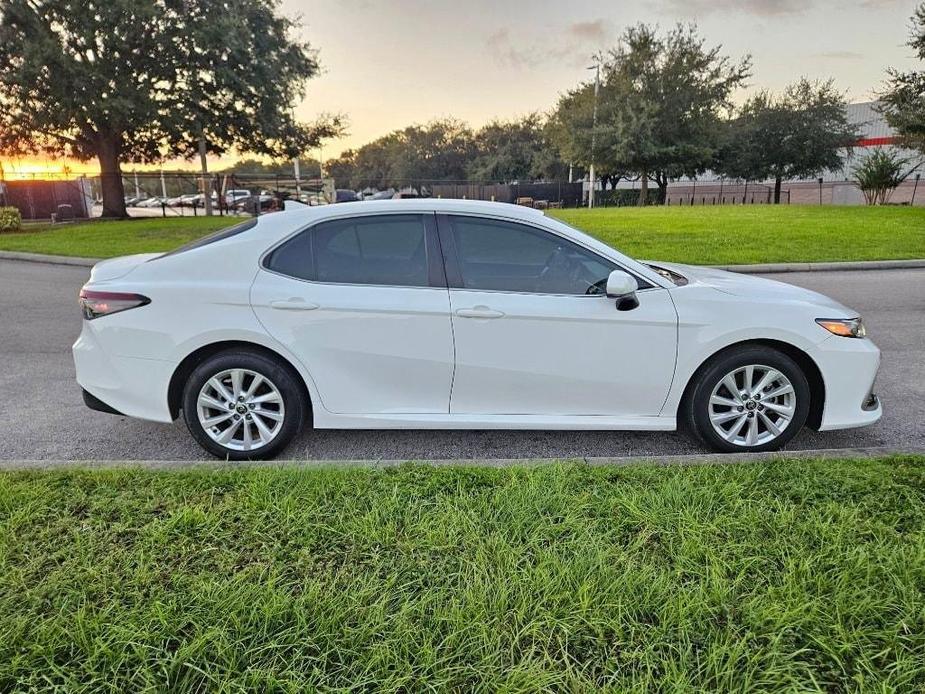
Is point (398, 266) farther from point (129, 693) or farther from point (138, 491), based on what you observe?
point (129, 693)

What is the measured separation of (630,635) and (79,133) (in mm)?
29573

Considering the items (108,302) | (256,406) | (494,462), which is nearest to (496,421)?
(494,462)

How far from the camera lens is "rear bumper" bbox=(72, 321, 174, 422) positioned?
3586mm

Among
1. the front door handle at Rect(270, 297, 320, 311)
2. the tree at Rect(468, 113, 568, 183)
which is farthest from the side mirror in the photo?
the tree at Rect(468, 113, 568, 183)

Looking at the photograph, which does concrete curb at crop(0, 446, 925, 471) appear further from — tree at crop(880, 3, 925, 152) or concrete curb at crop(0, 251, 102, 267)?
tree at crop(880, 3, 925, 152)

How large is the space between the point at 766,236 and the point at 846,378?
12.5 m

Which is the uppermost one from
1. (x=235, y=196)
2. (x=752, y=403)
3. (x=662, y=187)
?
(x=662, y=187)

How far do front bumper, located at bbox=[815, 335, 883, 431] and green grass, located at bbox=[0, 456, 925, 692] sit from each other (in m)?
0.51

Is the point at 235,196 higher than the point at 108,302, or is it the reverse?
the point at 235,196

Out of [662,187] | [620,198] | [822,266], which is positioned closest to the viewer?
[822,266]

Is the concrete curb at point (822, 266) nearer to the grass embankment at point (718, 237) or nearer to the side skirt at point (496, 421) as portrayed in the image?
the grass embankment at point (718, 237)

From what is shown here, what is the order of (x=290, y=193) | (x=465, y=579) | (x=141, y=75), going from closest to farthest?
(x=465, y=579) < (x=141, y=75) < (x=290, y=193)

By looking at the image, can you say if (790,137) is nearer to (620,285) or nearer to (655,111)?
(655,111)

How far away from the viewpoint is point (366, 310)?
350cm
